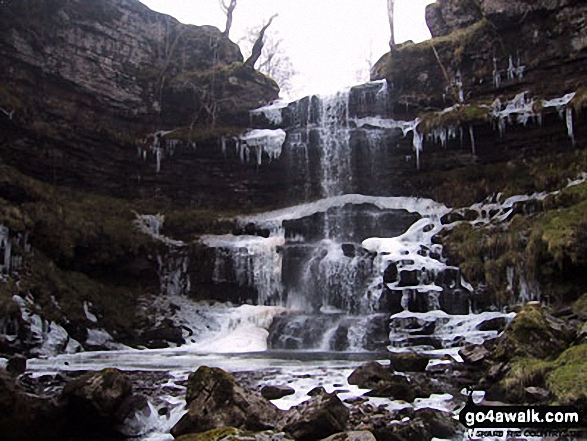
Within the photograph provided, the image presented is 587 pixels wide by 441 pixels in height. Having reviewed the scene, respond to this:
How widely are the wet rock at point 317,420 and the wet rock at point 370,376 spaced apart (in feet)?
9.03

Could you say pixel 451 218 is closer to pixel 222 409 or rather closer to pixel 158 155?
pixel 158 155

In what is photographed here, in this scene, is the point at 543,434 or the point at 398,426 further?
the point at 398,426

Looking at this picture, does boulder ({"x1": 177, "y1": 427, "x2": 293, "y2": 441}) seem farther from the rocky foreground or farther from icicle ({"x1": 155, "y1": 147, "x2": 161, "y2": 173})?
icicle ({"x1": 155, "y1": 147, "x2": 161, "y2": 173})

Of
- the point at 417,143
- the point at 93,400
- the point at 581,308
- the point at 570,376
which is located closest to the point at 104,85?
the point at 417,143

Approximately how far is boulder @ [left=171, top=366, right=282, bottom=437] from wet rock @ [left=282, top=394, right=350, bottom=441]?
40 cm

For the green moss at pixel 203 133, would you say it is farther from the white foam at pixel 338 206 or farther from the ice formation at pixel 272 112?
the white foam at pixel 338 206

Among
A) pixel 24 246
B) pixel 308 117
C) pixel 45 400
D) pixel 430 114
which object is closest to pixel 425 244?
pixel 430 114

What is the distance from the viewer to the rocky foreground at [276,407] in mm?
6340

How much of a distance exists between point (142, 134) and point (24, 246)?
35.0 feet

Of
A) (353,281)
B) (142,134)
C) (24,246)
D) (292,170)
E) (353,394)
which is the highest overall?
(142,134)

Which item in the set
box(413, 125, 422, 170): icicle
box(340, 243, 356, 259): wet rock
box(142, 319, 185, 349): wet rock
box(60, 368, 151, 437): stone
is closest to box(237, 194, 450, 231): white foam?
box(413, 125, 422, 170): icicle

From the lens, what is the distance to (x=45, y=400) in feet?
22.3

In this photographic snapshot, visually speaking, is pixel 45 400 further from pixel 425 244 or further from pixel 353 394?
pixel 425 244

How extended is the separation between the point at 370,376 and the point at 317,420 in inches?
133
